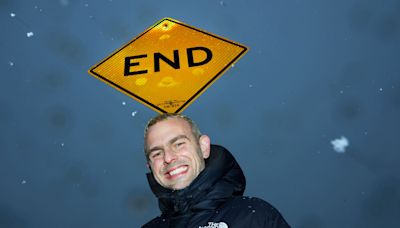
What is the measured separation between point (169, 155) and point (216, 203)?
14.4 inches

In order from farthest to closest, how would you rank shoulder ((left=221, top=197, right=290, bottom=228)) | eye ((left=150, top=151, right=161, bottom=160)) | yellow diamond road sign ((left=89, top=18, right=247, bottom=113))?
1. yellow diamond road sign ((left=89, top=18, right=247, bottom=113))
2. eye ((left=150, top=151, right=161, bottom=160))
3. shoulder ((left=221, top=197, right=290, bottom=228))

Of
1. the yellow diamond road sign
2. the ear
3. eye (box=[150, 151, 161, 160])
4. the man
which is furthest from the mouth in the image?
the yellow diamond road sign

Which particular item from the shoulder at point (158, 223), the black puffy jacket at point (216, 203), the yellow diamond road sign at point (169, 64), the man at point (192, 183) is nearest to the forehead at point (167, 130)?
the man at point (192, 183)

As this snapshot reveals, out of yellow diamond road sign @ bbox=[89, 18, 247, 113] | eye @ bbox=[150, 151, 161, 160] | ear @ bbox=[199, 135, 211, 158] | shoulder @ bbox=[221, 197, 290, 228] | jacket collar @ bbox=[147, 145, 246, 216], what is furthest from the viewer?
yellow diamond road sign @ bbox=[89, 18, 247, 113]

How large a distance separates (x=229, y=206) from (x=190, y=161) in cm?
32

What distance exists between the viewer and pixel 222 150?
192 cm

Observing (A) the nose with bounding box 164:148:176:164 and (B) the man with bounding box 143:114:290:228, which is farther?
(A) the nose with bounding box 164:148:176:164

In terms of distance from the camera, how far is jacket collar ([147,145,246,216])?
5.78 ft

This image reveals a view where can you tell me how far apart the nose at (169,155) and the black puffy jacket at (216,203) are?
0.58 ft

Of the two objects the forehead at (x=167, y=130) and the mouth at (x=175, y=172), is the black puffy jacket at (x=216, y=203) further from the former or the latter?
the forehead at (x=167, y=130)

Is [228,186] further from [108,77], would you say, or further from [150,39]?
[150,39]

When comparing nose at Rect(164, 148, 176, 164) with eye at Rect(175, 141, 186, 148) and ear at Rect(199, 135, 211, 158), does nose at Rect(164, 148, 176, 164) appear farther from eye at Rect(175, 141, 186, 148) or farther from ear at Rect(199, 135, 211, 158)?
ear at Rect(199, 135, 211, 158)

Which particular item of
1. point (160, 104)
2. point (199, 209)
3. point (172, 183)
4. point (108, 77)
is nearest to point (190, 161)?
point (172, 183)

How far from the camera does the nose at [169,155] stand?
1804mm
